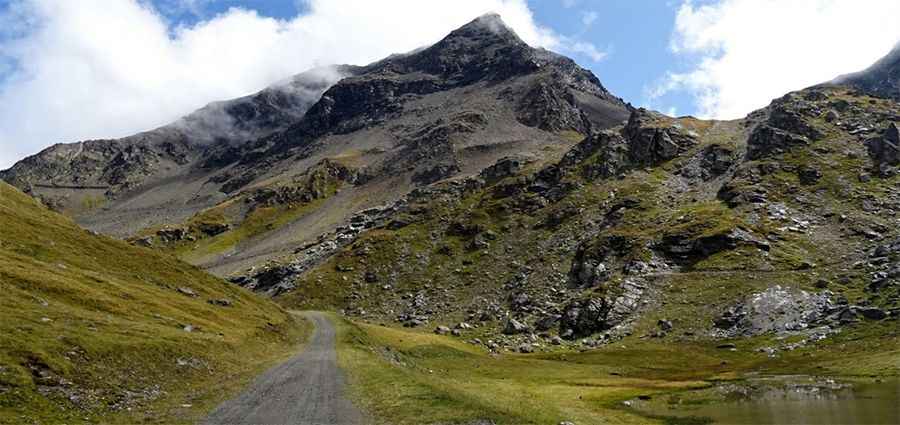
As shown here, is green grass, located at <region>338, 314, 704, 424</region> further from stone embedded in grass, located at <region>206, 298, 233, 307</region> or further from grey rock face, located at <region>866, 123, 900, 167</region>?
grey rock face, located at <region>866, 123, 900, 167</region>

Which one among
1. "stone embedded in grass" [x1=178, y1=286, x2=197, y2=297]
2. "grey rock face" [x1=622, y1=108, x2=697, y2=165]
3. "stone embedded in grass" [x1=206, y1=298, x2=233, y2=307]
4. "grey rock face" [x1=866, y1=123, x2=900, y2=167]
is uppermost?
"grey rock face" [x1=622, y1=108, x2=697, y2=165]

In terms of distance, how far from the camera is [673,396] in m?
57.8

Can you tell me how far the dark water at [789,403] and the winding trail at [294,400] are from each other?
2634 cm

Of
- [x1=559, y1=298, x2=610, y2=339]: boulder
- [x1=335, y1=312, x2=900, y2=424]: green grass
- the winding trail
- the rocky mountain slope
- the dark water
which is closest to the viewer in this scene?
the winding trail

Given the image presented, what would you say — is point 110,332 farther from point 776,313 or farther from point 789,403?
point 776,313

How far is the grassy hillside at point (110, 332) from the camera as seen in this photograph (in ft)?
111

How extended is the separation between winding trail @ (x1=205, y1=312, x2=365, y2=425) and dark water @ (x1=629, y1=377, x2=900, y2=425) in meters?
26.3

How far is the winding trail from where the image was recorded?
109ft

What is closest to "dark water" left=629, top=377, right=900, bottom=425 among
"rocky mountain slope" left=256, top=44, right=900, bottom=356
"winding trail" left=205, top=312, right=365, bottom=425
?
"winding trail" left=205, top=312, right=365, bottom=425

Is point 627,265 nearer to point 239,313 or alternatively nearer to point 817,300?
point 817,300

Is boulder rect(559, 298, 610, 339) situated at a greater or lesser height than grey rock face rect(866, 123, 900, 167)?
lesser

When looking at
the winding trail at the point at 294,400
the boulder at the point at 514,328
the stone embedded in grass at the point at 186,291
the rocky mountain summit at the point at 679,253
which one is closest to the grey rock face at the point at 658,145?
the rocky mountain summit at the point at 679,253

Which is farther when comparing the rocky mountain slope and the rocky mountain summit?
the rocky mountain summit

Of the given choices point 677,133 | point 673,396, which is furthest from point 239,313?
point 677,133
